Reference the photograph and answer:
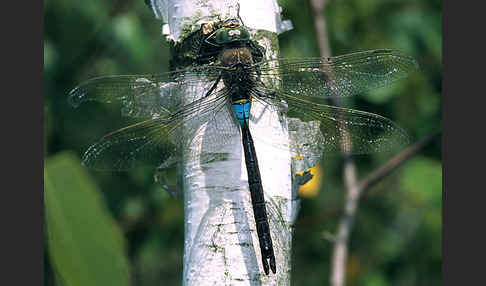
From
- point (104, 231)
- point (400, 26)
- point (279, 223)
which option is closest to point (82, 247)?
point (104, 231)

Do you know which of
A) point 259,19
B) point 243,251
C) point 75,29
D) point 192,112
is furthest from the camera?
point 75,29

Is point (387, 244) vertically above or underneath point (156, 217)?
underneath

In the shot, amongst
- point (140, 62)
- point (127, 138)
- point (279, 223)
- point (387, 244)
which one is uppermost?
point (140, 62)

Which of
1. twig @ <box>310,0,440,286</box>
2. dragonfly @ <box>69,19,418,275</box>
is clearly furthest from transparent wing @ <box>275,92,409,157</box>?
twig @ <box>310,0,440,286</box>

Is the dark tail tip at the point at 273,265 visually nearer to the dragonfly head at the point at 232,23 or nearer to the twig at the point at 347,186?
the dragonfly head at the point at 232,23

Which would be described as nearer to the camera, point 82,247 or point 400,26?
point 82,247

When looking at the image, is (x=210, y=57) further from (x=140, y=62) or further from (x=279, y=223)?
(x=140, y=62)
